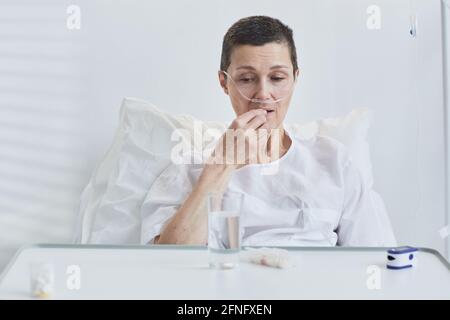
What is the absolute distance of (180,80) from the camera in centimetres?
215

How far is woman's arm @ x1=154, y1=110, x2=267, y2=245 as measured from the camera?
5.84 feet

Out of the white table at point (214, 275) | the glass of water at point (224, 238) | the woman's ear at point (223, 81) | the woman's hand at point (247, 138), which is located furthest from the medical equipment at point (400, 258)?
the woman's ear at point (223, 81)

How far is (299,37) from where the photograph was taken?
2.15 metres

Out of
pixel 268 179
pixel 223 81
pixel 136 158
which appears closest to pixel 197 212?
pixel 268 179

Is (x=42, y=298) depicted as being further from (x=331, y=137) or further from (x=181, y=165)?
(x=331, y=137)

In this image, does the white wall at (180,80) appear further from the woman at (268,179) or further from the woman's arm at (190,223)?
the woman's arm at (190,223)

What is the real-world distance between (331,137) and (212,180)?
433 millimetres

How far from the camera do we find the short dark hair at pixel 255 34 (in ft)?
6.78

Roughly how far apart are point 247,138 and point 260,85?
0.14m

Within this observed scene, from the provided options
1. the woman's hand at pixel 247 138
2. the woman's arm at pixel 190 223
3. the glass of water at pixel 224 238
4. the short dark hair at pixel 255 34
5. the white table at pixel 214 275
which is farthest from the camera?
the short dark hair at pixel 255 34

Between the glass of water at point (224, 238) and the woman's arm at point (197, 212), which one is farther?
the woman's arm at point (197, 212)

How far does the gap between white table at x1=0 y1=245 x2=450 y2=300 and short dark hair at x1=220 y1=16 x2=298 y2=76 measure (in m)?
0.68

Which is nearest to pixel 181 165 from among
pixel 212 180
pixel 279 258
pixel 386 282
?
pixel 212 180

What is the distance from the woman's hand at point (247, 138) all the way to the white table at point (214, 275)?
430 mm
